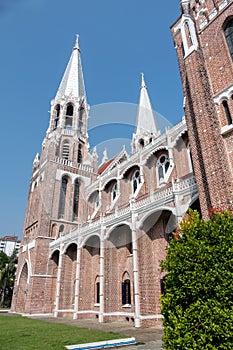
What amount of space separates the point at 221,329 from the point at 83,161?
3318 centimetres

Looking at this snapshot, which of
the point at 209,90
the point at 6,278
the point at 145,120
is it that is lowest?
the point at 6,278

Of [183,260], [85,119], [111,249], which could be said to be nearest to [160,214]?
[111,249]

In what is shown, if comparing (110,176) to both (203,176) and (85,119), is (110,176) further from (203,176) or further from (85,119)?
(203,176)

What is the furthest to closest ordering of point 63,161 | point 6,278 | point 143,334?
1. point 6,278
2. point 63,161
3. point 143,334

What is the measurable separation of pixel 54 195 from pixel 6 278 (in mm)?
25810

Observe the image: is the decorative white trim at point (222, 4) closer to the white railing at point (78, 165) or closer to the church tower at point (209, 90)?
the church tower at point (209, 90)

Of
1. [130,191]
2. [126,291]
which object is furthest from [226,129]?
[130,191]

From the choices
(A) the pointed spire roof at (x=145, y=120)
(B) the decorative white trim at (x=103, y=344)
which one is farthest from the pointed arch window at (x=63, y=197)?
(B) the decorative white trim at (x=103, y=344)

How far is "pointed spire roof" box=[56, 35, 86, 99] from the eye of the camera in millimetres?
41094

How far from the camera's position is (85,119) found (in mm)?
40875

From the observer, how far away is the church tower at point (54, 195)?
2647 cm

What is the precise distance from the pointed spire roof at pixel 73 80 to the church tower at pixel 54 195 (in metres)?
0.17

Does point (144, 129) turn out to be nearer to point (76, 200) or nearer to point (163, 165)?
point (76, 200)

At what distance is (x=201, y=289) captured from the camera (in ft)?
15.4
